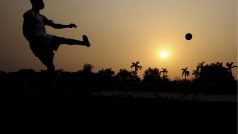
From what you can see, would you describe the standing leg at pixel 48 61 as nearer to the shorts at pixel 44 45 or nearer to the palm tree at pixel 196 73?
the shorts at pixel 44 45

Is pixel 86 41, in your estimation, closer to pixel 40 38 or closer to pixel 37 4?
pixel 40 38

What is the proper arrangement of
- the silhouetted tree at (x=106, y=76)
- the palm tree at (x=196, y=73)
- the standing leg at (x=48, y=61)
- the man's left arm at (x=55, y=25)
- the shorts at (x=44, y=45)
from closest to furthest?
the shorts at (x=44, y=45), the standing leg at (x=48, y=61), the man's left arm at (x=55, y=25), the silhouetted tree at (x=106, y=76), the palm tree at (x=196, y=73)

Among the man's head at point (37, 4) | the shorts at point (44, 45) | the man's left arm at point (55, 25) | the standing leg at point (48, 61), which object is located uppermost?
the man's head at point (37, 4)

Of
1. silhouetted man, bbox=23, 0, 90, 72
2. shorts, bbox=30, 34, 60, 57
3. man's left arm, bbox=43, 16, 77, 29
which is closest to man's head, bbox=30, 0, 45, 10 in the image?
silhouetted man, bbox=23, 0, 90, 72

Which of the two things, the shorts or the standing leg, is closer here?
the shorts

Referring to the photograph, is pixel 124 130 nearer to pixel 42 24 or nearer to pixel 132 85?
pixel 42 24

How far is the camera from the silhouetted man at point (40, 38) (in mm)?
9812

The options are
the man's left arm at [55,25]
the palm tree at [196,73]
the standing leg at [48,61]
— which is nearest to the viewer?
the standing leg at [48,61]

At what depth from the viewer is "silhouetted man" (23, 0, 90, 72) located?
9.81m

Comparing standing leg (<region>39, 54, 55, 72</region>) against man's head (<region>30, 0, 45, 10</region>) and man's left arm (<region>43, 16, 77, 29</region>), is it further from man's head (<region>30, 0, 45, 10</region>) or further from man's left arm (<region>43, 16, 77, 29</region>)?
man's head (<region>30, 0, 45, 10</region>)

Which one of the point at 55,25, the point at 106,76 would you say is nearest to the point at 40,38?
the point at 55,25

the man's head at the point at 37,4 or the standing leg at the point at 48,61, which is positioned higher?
the man's head at the point at 37,4

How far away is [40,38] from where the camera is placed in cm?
978

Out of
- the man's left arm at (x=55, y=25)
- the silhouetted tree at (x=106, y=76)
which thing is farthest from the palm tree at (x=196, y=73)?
the man's left arm at (x=55, y=25)
